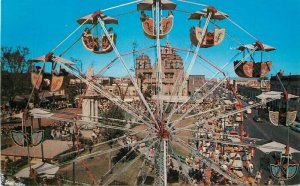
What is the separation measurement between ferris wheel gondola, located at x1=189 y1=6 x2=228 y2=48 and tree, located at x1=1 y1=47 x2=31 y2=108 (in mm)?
26716

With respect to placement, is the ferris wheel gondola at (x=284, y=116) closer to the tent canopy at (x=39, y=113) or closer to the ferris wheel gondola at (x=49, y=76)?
the ferris wheel gondola at (x=49, y=76)

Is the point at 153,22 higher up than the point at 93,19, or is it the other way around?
the point at 93,19

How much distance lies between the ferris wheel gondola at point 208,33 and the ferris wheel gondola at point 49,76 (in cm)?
348

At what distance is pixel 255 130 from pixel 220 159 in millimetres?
14532

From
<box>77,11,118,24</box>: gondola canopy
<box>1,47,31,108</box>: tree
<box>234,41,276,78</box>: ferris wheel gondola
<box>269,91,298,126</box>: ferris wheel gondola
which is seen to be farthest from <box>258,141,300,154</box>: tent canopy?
<box>1,47,31,108</box>: tree

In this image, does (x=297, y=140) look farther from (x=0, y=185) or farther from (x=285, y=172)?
(x=0, y=185)

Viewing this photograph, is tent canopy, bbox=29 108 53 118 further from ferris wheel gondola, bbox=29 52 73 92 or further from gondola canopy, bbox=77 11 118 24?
gondola canopy, bbox=77 11 118 24

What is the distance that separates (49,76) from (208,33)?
14.9ft

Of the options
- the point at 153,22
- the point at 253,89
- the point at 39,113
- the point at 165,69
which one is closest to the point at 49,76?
the point at 39,113

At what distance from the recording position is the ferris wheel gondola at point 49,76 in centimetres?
925

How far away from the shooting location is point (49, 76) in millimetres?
9477

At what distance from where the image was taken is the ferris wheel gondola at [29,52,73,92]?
30.3ft

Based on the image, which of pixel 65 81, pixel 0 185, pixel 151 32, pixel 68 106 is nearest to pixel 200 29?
pixel 151 32

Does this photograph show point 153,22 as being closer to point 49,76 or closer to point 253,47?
point 253,47
